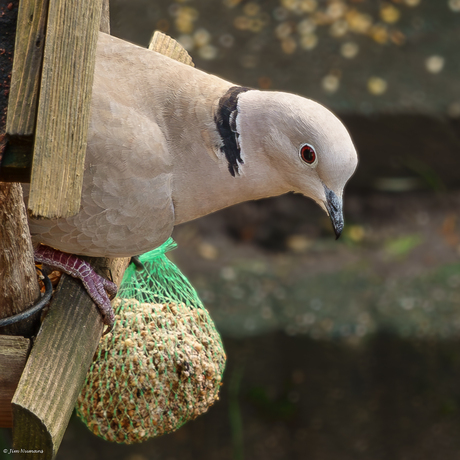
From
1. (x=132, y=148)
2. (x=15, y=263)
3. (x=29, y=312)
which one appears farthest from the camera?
(x=132, y=148)

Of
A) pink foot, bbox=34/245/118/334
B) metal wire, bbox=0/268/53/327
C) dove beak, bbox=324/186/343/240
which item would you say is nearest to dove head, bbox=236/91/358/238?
dove beak, bbox=324/186/343/240

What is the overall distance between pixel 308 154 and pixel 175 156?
452 millimetres

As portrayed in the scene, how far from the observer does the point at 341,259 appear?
5395 millimetres

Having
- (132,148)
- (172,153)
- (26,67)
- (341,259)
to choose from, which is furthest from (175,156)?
(341,259)

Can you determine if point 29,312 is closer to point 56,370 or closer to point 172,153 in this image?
point 56,370

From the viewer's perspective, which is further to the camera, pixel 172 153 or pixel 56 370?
pixel 172 153

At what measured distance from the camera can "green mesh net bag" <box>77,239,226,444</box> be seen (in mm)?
2059

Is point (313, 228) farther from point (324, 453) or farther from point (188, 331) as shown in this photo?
point (188, 331)

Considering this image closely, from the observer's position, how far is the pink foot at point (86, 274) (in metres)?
1.97

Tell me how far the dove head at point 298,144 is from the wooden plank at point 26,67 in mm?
959

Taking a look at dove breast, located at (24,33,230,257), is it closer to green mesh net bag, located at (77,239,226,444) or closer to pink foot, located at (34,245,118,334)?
pink foot, located at (34,245,118,334)

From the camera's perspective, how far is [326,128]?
1.90 meters

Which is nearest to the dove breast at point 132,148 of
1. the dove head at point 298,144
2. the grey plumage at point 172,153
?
the grey plumage at point 172,153

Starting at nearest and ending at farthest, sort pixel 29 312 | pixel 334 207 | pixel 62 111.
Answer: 1. pixel 62 111
2. pixel 29 312
3. pixel 334 207
